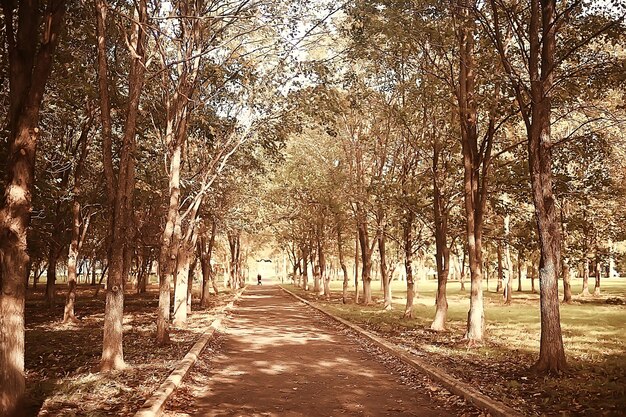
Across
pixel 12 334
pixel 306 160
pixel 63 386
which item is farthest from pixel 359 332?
pixel 306 160

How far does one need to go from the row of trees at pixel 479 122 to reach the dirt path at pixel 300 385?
3.12 metres

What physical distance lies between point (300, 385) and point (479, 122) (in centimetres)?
1203

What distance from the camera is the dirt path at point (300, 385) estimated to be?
7.74 meters

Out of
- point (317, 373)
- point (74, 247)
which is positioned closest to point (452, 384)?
point (317, 373)

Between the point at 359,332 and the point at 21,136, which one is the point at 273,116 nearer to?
the point at 359,332

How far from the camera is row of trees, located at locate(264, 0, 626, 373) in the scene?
34.1 ft

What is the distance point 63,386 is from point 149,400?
2.18 metres

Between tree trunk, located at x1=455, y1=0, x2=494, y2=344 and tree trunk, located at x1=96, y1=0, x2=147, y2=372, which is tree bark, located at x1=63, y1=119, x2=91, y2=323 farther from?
tree trunk, located at x1=455, y1=0, x2=494, y2=344

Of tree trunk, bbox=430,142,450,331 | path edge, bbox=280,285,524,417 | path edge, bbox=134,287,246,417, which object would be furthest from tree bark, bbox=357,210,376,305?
path edge, bbox=134,287,246,417

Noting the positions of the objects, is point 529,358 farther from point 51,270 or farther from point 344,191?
point 51,270

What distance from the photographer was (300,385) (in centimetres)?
937

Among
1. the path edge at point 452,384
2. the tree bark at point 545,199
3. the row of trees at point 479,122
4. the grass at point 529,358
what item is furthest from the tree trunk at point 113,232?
the tree bark at point 545,199

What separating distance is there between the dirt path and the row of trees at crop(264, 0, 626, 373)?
312 centimetres

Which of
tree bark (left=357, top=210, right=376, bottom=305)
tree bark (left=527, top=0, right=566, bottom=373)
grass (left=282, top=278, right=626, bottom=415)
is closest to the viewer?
grass (left=282, top=278, right=626, bottom=415)
